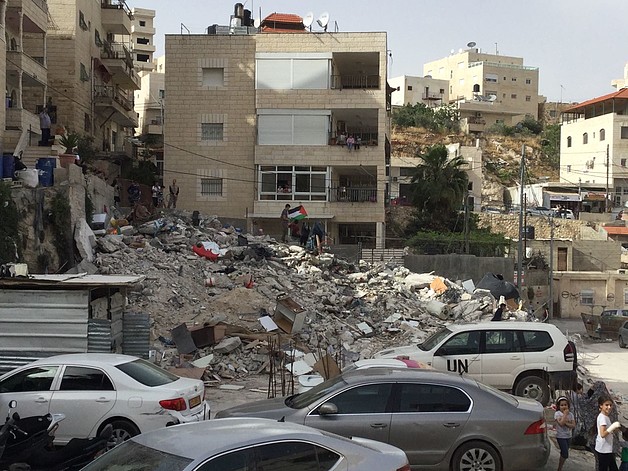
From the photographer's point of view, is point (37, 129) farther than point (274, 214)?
No

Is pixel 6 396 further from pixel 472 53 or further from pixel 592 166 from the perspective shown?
pixel 472 53

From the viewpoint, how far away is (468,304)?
2503 centimetres

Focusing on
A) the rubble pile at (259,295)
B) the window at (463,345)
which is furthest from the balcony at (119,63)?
the window at (463,345)

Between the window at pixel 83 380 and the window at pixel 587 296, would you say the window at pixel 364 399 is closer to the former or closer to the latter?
the window at pixel 83 380

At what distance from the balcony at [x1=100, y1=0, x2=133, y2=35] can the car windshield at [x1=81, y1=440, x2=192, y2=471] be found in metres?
43.6

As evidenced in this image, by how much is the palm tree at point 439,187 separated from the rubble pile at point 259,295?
572 inches

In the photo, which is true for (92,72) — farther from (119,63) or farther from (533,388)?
(533,388)

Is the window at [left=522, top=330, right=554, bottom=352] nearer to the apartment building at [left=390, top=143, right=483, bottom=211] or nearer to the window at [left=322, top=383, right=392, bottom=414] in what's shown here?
the window at [left=322, top=383, right=392, bottom=414]

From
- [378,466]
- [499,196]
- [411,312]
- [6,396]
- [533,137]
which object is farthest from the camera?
[533,137]

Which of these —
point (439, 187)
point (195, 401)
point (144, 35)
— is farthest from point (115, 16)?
point (144, 35)

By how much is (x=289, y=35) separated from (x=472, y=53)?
249 ft

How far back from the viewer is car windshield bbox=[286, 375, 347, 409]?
30.0 feet

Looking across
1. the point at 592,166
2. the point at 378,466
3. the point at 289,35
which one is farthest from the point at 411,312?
the point at 592,166

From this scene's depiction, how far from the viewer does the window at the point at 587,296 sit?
4519 centimetres
